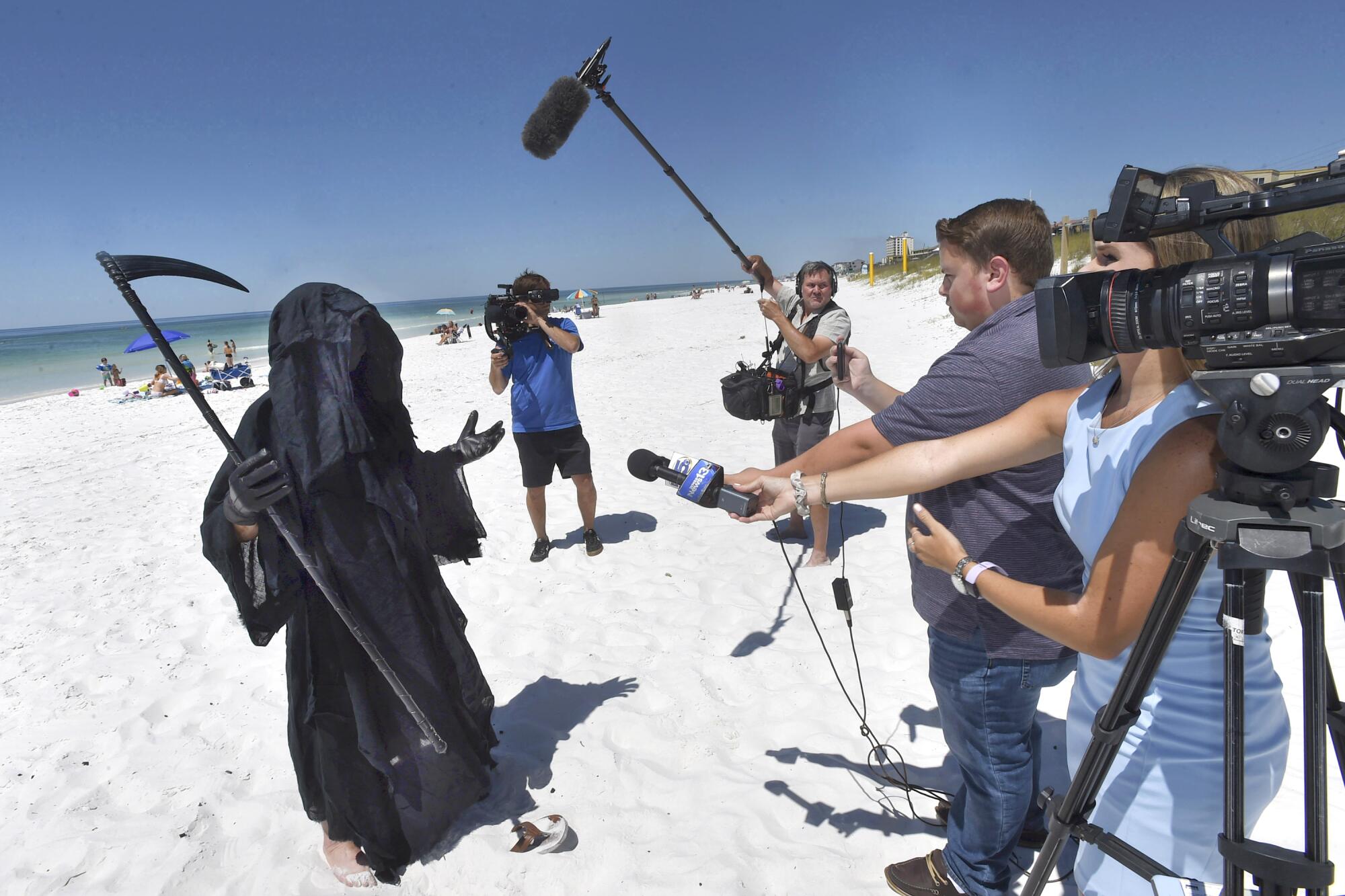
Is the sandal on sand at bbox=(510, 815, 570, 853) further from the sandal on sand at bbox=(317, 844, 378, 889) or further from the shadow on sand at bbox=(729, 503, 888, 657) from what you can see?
the shadow on sand at bbox=(729, 503, 888, 657)

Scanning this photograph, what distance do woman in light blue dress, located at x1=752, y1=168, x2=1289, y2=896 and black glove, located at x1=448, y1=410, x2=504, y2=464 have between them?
2064mm

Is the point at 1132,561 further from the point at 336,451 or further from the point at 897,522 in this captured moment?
the point at 897,522

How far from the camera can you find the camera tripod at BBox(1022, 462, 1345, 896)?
86 cm

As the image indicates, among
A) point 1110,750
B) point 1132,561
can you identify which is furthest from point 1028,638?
point 1132,561

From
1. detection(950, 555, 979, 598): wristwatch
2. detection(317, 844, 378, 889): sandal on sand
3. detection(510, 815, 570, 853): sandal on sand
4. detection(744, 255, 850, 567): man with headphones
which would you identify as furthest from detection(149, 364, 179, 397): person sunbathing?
detection(950, 555, 979, 598): wristwatch

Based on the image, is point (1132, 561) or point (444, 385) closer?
point (1132, 561)

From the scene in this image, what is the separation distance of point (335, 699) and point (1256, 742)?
2.43 meters

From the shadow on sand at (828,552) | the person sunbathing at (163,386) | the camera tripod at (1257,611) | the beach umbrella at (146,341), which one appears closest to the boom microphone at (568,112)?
the shadow on sand at (828,552)

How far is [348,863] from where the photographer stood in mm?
2320

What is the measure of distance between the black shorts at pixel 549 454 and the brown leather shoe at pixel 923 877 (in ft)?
10.8

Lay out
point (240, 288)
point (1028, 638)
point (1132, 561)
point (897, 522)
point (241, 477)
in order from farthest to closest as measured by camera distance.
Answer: point (897, 522)
point (240, 288)
point (241, 477)
point (1028, 638)
point (1132, 561)

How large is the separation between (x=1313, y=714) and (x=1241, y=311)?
0.59m

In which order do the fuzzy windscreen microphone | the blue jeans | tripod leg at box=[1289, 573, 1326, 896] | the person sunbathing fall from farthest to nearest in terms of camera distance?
the person sunbathing < the fuzzy windscreen microphone < the blue jeans < tripod leg at box=[1289, 573, 1326, 896]

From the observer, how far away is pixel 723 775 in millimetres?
2709
